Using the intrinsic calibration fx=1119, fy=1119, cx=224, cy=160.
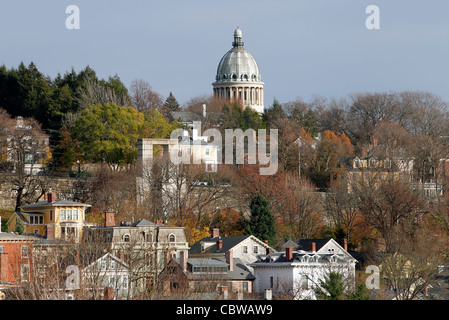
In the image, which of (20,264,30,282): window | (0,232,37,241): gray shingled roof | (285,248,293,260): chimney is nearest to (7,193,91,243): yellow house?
(0,232,37,241): gray shingled roof

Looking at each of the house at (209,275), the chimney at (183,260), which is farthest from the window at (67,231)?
the chimney at (183,260)

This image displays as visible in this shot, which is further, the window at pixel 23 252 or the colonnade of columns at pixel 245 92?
the colonnade of columns at pixel 245 92

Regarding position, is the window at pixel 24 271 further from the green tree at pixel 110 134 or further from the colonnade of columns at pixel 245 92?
the colonnade of columns at pixel 245 92

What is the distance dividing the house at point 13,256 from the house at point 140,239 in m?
2.64

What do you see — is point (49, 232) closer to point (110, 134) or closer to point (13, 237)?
point (13, 237)

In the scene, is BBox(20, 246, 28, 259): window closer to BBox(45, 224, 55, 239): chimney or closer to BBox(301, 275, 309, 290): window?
BBox(45, 224, 55, 239): chimney

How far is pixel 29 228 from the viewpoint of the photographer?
57219 mm

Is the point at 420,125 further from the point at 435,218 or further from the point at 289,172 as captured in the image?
the point at 435,218

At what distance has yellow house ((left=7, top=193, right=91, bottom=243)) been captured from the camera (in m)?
56.9

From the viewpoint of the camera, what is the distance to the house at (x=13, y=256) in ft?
147

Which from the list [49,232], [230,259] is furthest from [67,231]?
[230,259]

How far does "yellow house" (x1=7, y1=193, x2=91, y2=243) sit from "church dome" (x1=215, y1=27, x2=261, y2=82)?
83.7 metres

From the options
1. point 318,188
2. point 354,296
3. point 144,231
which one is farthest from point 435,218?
point 354,296
